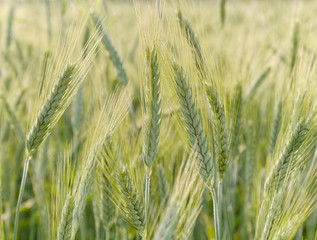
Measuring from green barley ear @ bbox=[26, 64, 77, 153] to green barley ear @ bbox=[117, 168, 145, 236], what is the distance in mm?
226

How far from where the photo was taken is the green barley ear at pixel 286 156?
0.88 metres

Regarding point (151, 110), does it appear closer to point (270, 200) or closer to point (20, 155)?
point (270, 200)

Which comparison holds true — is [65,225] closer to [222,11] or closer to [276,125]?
[276,125]

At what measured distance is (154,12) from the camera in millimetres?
863

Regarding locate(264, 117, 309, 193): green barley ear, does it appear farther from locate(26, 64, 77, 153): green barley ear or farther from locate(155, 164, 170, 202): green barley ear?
locate(26, 64, 77, 153): green barley ear

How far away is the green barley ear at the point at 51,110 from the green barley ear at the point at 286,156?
57 cm

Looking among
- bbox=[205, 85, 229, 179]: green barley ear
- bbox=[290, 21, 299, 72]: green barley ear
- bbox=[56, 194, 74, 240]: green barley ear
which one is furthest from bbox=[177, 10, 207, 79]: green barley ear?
bbox=[290, 21, 299, 72]: green barley ear

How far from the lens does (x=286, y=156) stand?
2.92 feet

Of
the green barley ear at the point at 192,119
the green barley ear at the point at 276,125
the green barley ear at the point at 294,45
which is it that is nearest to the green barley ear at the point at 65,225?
the green barley ear at the point at 192,119

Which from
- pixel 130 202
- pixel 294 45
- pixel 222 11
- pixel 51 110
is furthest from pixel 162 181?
pixel 222 11

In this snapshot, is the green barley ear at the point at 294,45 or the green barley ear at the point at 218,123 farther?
the green barley ear at the point at 294,45

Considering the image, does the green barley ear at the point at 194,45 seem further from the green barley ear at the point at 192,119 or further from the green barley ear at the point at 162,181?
the green barley ear at the point at 162,181

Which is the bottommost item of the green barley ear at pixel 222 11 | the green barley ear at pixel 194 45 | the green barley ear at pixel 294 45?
the green barley ear at pixel 194 45

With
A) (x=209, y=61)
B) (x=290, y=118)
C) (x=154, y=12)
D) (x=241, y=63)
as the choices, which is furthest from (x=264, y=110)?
(x=154, y=12)
